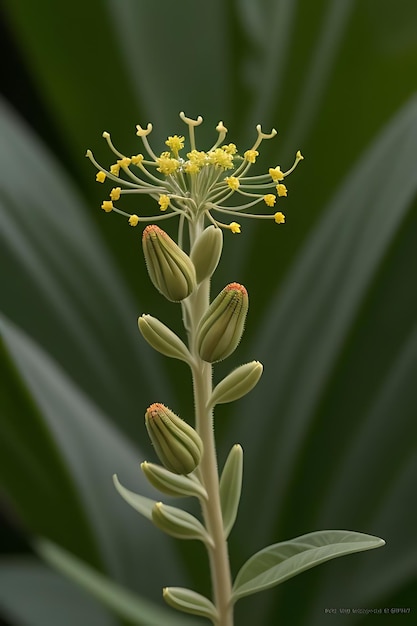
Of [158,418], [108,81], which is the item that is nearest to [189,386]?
[108,81]

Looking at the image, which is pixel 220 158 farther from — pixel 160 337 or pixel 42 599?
pixel 42 599

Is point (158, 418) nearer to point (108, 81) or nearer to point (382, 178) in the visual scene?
point (382, 178)

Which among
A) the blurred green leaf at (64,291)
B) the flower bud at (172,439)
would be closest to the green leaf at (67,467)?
the blurred green leaf at (64,291)

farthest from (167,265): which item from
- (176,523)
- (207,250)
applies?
(176,523)

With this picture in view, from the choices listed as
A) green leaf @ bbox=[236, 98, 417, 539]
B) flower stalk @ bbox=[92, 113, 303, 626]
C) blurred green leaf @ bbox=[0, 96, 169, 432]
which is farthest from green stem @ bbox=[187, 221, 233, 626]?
blurred green leaf @ bbox=[0, 96, 169, 432]

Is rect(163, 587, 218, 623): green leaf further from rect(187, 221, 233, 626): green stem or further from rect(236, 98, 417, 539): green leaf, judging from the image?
rect(236, 98, 417, 539): green leaf

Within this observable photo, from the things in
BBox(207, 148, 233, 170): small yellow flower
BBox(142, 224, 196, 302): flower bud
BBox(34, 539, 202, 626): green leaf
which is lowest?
BBox(34, 539, 202, 626): green leaf
